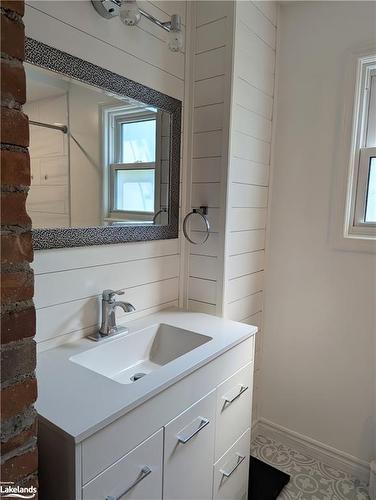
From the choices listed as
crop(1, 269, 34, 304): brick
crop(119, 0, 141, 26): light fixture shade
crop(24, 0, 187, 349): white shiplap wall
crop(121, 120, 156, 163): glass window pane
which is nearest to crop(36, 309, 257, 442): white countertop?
crop(24, 0, 187, 349): white shiplap wall

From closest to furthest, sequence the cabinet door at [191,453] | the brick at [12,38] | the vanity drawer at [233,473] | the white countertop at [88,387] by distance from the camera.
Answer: the brick at [12,38]
the white countertop at [88,387]
the cabinet door at [191,453]
the vanity drawer at [233,473]

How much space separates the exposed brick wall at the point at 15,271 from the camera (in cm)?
57

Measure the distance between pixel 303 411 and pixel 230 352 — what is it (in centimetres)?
92

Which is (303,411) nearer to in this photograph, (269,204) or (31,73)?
(269,204)

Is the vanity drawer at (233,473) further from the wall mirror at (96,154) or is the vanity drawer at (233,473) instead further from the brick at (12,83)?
the brick at (12,83)

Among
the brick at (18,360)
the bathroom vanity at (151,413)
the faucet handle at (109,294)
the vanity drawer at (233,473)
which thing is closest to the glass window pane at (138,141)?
the faucet handle at (109,294)

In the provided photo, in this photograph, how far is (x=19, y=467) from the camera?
65cm

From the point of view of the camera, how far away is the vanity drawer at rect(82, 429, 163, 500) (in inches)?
33.4

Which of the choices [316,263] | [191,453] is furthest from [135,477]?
[316,263]

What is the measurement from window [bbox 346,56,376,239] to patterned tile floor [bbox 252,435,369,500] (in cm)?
123

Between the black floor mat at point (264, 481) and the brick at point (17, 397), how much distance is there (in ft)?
4.80

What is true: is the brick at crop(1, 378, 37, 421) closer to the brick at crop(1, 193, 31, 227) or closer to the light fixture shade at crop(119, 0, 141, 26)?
the brick at crop(1, 193, 31, 227)

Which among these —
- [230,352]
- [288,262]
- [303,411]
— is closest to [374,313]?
[288,262]

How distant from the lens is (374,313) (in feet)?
5.48
